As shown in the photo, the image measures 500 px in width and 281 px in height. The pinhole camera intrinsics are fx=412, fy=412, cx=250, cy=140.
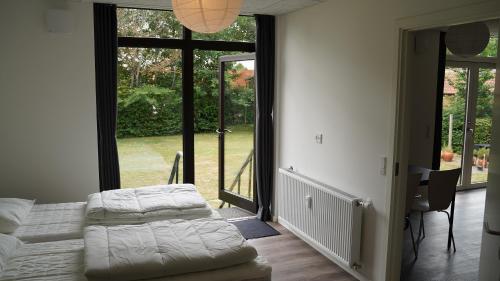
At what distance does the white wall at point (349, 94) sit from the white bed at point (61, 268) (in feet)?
3.81

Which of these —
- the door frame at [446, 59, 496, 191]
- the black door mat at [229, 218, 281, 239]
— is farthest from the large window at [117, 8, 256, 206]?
the door frame at [446, 59, 496, 191]

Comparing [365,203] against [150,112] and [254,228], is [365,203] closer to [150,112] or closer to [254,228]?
[254,228]

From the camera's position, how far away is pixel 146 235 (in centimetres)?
259

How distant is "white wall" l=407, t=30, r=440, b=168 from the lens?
17.0 ft

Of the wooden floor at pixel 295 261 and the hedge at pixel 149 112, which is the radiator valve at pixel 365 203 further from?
the hedge at pixel 149 112

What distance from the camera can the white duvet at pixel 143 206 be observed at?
3043 mm

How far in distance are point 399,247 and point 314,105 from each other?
5.11 feet

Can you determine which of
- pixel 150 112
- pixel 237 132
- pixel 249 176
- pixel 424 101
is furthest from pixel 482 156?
pixel 150 112

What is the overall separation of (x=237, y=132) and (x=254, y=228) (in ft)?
3.94

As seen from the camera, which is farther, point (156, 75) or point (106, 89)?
point (156, 75)

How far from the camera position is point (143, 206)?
10.4 feet

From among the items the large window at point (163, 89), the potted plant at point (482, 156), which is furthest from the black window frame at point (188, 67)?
the potted plant at point (482, 156)

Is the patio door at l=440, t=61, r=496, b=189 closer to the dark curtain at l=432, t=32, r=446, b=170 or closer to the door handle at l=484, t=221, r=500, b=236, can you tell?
the dark curtain at l=432, t=32, r=446, b=170

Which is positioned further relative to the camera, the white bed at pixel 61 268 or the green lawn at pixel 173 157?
the green lawn at pixel 173 157
